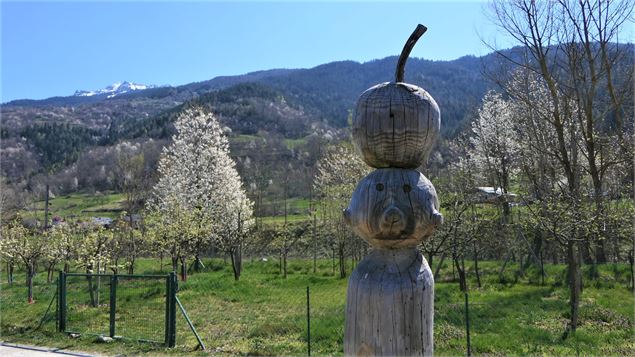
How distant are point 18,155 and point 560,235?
13695 centimetres

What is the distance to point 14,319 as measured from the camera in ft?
44.5

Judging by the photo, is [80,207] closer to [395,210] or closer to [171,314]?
[171,314]

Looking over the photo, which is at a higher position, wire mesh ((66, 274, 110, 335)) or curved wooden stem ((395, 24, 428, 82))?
curved wooden stem ((395, 24, 428, 82))

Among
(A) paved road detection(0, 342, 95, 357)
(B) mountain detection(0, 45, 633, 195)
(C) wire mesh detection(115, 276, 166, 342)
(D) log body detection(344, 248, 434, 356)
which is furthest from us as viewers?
(B) mountain detection(0, 45, 633, 195)

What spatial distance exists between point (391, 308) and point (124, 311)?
498 inches

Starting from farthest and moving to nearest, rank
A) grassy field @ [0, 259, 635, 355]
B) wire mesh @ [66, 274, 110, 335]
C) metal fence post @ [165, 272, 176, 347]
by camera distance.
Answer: wire mesh @ [66, 274, 110, 335], metal fence post @ [165, 272, 176, 347], grassy field @ [0, 259, 635, 355]

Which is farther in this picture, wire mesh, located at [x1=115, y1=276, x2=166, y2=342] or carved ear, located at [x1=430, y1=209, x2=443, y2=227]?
wire mesh, located at [x1=115, y1=276, x2=166, y2=342]

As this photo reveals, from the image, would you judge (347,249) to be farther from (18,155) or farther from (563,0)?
(18,155)

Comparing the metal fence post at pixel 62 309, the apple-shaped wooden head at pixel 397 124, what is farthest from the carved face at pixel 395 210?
the metal fence post at pixel 62 309

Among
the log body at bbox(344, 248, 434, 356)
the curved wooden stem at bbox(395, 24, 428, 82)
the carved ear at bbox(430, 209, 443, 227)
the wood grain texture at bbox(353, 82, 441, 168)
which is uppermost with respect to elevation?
the curved wooden stem at bbox(395, 24, 428, 82)

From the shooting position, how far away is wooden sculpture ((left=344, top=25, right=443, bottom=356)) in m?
2.87

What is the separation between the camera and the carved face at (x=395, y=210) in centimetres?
291

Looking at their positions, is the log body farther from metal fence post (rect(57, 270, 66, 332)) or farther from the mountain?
the mountain

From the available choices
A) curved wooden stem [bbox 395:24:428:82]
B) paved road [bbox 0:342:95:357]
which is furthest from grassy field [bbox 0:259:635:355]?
curved wooden stem [bbox 395:24:428:82]
